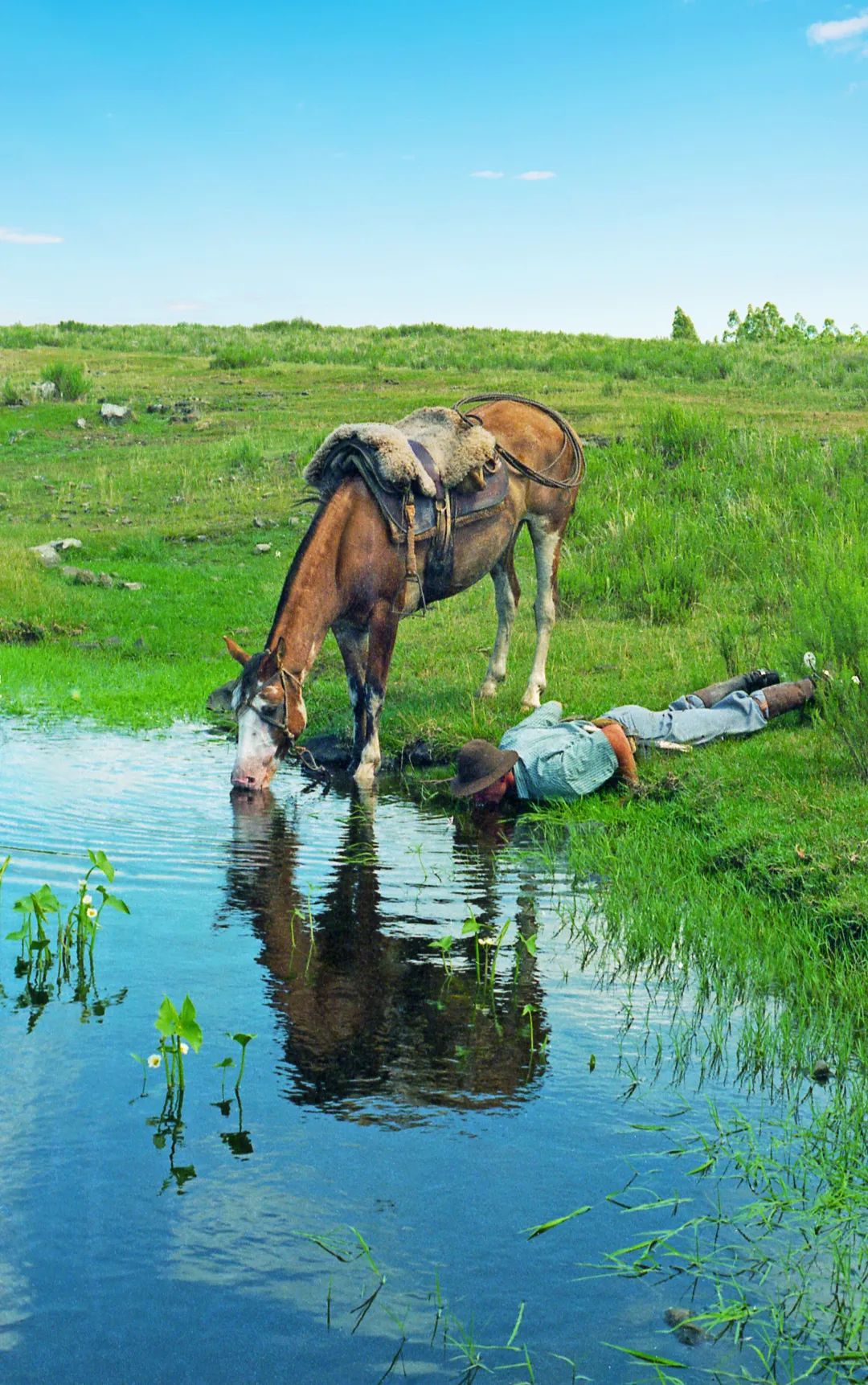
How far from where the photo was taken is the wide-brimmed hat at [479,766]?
8.33 m

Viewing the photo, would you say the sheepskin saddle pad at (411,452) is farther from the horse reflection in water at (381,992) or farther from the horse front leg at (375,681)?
the horse reflection in water at (381,992)

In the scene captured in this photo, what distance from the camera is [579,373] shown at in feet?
102

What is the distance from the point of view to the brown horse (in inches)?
334

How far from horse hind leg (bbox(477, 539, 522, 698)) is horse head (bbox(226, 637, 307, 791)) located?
283cm

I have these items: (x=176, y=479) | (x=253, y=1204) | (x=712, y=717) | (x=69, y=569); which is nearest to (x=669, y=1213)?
(x=253, y=1204)

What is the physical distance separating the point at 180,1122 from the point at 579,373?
2830 cm

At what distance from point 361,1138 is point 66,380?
89.0 ft

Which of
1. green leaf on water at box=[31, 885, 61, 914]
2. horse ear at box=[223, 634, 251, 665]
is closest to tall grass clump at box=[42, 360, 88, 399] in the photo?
horse ear at box=[223, 634, 251, 665]

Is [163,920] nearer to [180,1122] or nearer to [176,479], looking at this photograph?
[180,1122]

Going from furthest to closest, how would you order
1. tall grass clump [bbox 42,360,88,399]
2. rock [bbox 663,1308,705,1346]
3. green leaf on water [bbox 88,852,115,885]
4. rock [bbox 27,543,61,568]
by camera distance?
tall grass clump [bbox 42,360,88,399]
rock [bbox 27,543,61,568]
green leaf on water [bbox 88,852,115,885]
rock [bbox 663,1308,705,1346]

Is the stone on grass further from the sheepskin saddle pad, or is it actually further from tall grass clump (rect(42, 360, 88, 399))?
tall grass clump (rect(42, 360, 88, 399))

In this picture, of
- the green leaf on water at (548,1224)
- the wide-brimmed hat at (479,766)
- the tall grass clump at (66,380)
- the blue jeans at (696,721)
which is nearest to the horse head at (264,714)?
the wide-brimmed hat at (479,766)

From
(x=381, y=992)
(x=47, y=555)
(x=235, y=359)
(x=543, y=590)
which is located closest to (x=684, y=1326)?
(x=381, y=992)

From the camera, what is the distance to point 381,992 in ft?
18.5
